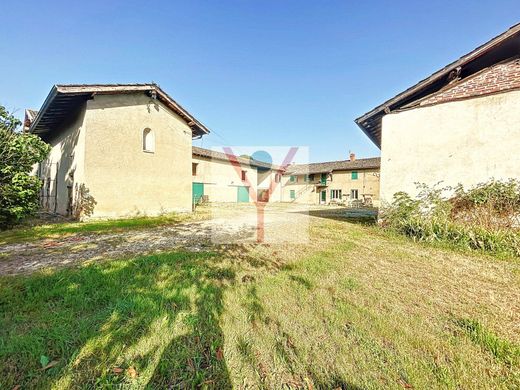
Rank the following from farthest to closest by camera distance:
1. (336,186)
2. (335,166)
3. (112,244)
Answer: (335,166) → (336,186) → (112,244)

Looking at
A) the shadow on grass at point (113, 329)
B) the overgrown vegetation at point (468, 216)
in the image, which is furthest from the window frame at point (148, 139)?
the overgrown vegetation at point (468, 216)

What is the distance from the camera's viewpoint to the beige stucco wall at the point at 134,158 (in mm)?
9875

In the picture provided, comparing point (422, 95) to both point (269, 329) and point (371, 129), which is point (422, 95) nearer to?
point (371, 129)

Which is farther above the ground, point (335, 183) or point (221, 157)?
point (221, 157)

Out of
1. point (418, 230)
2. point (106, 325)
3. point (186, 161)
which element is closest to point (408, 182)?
point (418, 230)

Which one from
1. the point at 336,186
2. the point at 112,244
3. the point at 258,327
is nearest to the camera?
the point at 258,327

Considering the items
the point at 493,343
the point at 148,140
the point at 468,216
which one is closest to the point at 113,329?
the point at 493,343

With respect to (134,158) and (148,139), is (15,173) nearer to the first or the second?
(134,158)

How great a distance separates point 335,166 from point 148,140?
2523cm

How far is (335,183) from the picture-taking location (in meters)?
30.7

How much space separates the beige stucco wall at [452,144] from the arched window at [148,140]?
35.5 ft

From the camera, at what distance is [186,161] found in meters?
13.3

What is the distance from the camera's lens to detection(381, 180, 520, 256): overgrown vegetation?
225 inches

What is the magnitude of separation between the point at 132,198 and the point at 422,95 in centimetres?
1328
